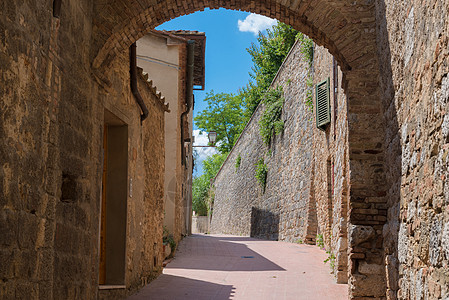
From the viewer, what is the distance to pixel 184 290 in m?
6.62

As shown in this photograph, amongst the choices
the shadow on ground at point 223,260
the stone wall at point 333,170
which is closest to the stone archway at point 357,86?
the stone wall at point 333,170

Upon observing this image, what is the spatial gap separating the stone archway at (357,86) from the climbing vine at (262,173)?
13480mm

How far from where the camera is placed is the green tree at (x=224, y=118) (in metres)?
34.9

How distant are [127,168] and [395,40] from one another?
129 inches

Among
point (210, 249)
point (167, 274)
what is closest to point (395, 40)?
point (167, 274)

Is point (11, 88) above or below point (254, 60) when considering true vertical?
below

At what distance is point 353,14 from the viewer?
18.2ft

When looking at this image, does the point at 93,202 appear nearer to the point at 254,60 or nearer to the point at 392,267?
the point at 392,267

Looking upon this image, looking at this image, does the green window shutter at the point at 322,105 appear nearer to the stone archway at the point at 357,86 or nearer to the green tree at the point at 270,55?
the stone archway at the point at 357,86

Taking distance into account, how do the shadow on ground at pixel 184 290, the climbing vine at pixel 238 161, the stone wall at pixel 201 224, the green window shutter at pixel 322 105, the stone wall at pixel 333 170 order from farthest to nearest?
the stone wall at pixel 201 224 → the climbing vine at pixel 238 161 → the green window shutter at pixel 322 105 → the stone wall at pixel 333 170 → the shadow on ground at pixel 184 290

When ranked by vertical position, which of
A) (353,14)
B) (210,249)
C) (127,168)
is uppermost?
(353,14)

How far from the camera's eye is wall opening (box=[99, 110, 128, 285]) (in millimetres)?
5844

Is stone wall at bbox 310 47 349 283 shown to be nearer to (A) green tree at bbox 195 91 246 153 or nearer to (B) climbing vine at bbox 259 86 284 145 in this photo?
(B) climbing vine at bbox 259 86 284 145

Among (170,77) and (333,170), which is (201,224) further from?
(333,170)
